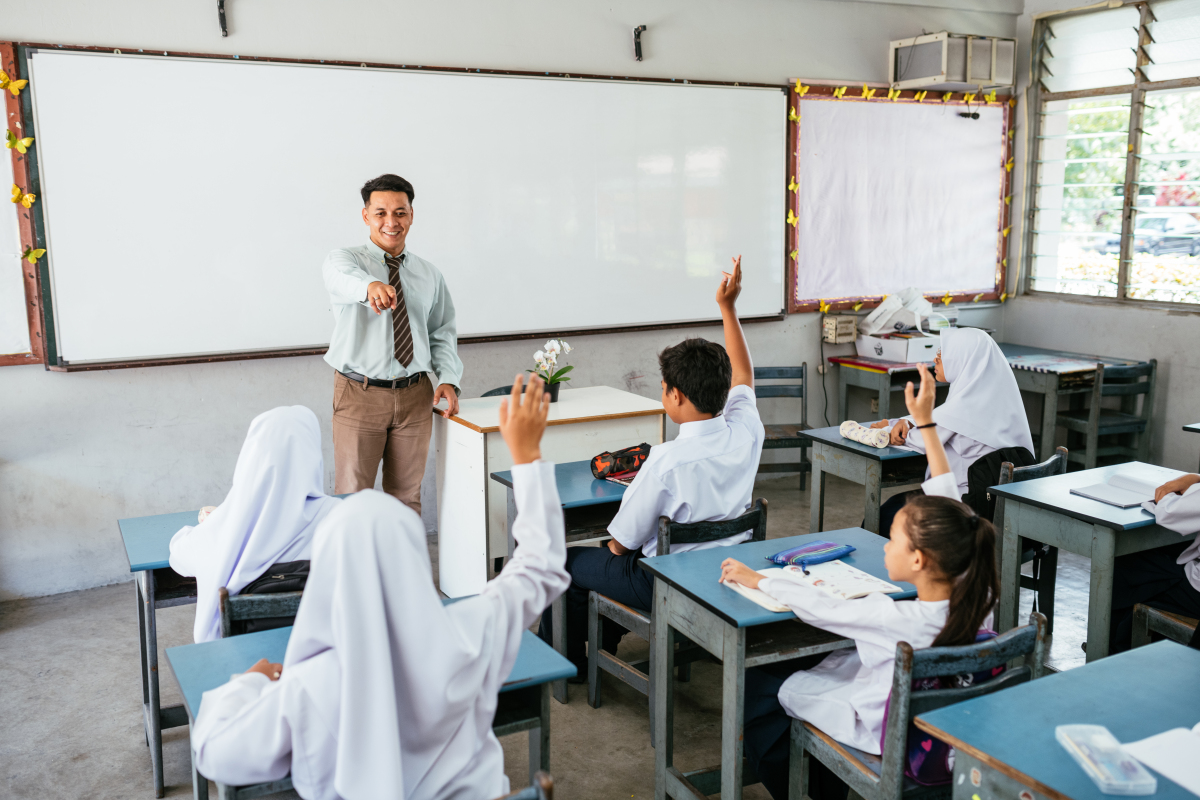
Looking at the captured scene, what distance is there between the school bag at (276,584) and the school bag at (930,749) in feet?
4.24

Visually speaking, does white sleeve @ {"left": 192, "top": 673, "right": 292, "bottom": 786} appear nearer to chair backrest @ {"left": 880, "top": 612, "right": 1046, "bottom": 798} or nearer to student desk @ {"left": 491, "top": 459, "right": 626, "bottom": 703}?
chair backrest @ {"left": 880, "top": 612, "right": 1046, "bottom": 798}

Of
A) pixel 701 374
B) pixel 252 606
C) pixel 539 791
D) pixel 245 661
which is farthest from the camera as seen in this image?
pixel 701 374

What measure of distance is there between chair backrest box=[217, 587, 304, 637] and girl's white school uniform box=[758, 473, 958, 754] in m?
1.01

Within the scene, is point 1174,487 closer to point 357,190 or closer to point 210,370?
point 357,190

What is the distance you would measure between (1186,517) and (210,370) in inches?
146

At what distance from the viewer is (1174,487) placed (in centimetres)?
278

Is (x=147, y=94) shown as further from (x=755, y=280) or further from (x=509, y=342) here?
(x=755, y=280)

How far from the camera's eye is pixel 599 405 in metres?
3.89

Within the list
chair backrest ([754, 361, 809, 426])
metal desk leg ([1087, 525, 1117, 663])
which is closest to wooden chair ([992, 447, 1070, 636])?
metal desk leg ([1087, 525, 1117, 663])

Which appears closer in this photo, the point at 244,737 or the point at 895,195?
the point at 244,737

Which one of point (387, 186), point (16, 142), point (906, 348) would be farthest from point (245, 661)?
point (906, 348)

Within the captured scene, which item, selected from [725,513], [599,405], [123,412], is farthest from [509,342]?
[725,513]

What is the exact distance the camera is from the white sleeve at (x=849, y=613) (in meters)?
1.90

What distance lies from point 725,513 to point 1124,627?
1287 millimetres
